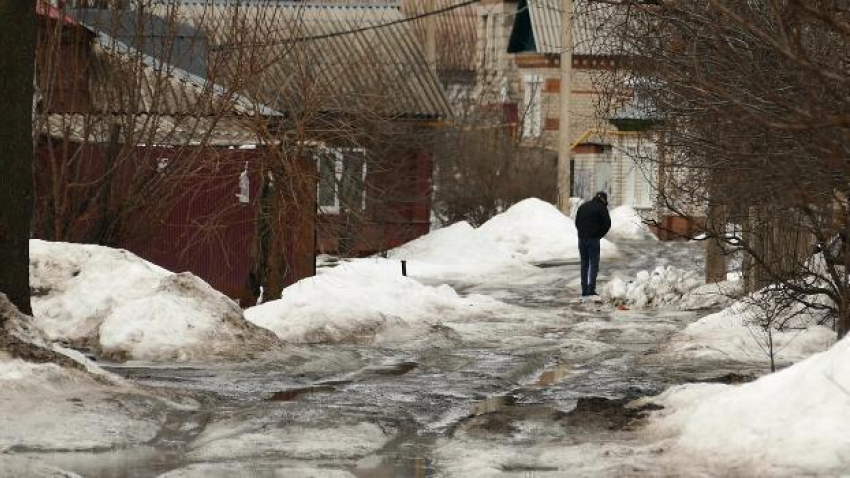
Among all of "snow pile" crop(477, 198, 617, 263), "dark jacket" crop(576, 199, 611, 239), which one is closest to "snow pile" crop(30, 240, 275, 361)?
"dark jacket" crop(576, 199, 611, 239)

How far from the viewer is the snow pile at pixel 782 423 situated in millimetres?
8695

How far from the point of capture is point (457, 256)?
112ft

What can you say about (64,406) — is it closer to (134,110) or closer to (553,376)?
(553,376)

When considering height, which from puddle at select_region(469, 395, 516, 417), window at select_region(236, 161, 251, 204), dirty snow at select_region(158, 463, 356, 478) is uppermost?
window at select_region(236, 161, 251, 204)

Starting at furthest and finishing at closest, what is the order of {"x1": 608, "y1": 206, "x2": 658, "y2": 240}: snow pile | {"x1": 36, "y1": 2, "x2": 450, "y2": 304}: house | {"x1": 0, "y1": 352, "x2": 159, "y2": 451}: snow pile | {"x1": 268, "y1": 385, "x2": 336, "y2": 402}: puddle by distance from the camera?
1. {"x1": 608, "y1": 206, "x2": 658, "y2": 240}: snow pile
2. {"x1": 36, "y1": 2, "x2": 450, "y2": 304}: house
3. {"x1": 268, "y1": 385, "x2": 336, "y2": 402}: puddle
4. {"x1": 0, "y1": 352, "x2": 159, "y2": 451}: snow pile

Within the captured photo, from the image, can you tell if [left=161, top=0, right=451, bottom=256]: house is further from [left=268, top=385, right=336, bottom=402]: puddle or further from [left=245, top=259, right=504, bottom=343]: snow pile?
[left=268, top=385, right=336, bottom=402]: puddle

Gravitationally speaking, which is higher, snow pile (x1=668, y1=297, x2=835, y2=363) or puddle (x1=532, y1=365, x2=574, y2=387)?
snow pile (x1=668, y1=297, x2=835, y2=363)

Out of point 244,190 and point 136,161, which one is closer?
point 136,161

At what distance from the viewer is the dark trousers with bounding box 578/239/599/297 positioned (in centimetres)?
2564

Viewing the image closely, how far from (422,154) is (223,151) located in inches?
596

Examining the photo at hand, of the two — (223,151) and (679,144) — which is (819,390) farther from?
(223,151)

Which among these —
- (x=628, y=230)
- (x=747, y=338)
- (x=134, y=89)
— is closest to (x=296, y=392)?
(x=747, y=338)

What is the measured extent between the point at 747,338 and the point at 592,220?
850cm

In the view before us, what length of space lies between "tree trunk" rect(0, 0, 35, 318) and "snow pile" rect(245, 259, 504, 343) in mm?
5134
